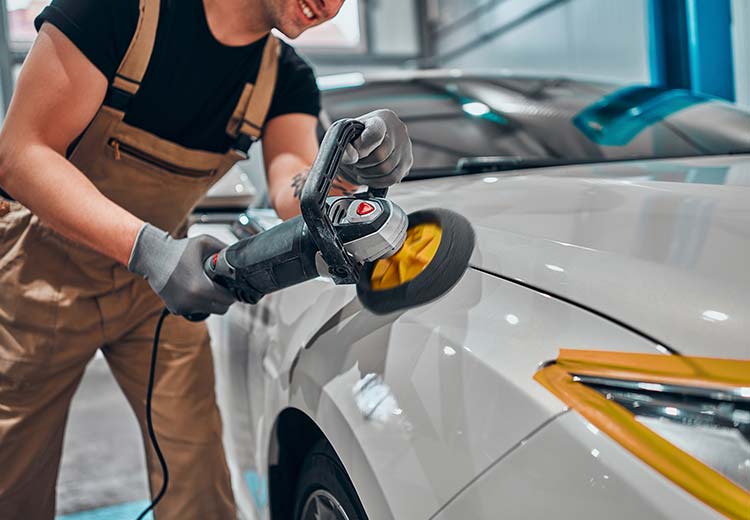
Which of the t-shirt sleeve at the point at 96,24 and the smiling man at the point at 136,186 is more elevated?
the t-shirt sleeve at the point at 96,24

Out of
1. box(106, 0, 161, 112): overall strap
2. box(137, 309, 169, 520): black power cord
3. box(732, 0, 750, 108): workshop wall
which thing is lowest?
box(137, 309, 169, 520): black power cord

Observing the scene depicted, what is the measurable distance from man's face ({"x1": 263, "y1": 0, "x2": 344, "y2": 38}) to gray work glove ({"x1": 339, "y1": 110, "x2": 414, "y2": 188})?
30 cm

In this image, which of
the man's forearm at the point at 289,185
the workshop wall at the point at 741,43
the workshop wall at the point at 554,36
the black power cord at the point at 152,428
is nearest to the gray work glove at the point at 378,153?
the man's forearm at the point at 289,185

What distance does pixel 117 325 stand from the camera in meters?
1.45

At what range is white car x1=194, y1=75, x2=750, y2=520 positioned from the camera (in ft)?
2.02

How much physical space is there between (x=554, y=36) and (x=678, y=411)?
5658mm

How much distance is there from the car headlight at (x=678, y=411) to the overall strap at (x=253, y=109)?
933mm

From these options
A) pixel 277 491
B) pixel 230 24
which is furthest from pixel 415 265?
pixel 230 24

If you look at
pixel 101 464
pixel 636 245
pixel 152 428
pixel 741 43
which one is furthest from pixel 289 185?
pixel 741 43

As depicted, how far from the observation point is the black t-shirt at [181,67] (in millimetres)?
1198

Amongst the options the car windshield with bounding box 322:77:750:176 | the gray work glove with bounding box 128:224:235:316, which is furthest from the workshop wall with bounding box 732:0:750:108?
the gray work glove with bounding box 128:224:235:316

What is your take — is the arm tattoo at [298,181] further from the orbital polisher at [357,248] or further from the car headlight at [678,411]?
the car headlight at [678,411]

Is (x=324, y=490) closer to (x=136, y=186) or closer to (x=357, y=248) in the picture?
(x=357, y=248)

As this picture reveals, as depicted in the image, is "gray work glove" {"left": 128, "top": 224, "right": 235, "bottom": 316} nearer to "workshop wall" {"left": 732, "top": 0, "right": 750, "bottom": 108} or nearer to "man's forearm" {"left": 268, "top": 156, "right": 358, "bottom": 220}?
"man's forearm" {"left": 268, "top": 156, "right": 358, "bottom": 220}
